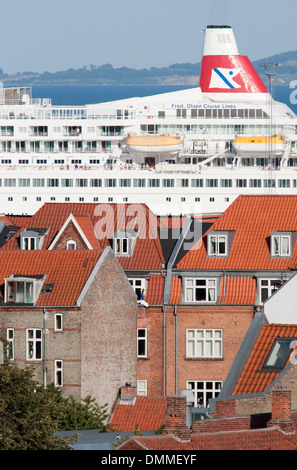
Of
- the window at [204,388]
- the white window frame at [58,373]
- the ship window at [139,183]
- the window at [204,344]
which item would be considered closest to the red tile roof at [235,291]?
the window at [204,344]

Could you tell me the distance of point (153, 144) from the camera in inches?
3750

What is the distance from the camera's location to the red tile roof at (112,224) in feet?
150

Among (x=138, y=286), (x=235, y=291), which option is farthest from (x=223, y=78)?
(x=235, y=291)

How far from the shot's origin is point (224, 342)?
42250 millimetres

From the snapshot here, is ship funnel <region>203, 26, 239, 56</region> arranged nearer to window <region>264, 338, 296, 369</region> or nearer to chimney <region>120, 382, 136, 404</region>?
chimney <region>120, 382, 136, 404</region>

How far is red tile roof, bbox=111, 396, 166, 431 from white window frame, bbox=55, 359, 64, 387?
12.3 feet

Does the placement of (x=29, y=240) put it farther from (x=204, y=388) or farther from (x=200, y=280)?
(x=204, y=388)

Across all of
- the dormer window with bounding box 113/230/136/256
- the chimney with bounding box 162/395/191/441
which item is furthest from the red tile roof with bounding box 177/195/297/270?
the chimney with bounding box 162/395/191/441

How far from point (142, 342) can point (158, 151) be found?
Result: 52.4 m

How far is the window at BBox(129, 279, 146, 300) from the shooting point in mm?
44312

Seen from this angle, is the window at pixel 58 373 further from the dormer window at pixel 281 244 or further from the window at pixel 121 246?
the dormer window at pixel 281 244

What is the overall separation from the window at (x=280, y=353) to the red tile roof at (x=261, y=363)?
0.13 m

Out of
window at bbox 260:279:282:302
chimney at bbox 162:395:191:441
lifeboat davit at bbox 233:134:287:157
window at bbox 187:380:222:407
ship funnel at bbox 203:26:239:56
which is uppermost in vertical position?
ship funnel at bbox 203:26:239:56
